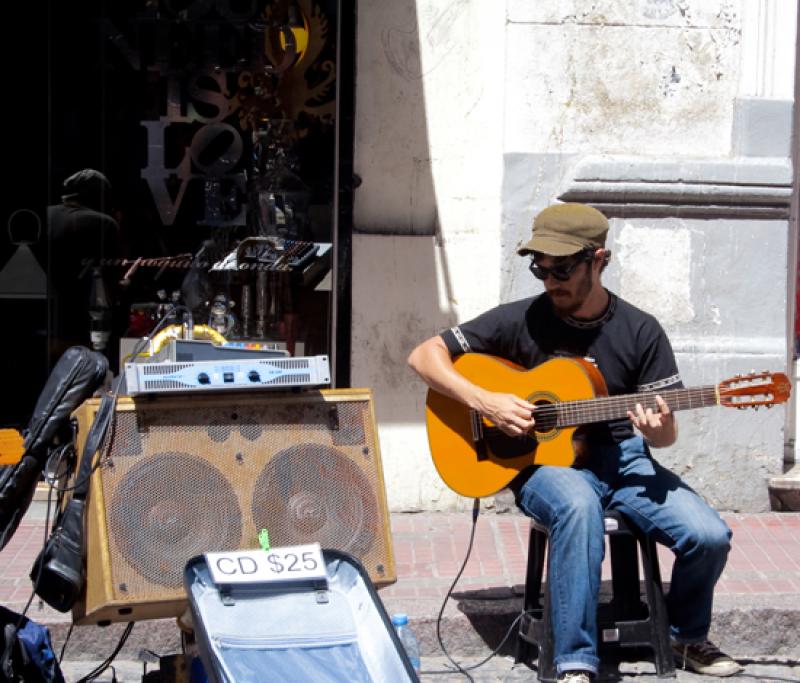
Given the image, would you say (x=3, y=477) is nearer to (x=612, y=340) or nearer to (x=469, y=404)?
(x=469, y=404)

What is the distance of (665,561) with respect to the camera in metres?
5.54

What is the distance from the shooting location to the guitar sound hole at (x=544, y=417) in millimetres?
4277

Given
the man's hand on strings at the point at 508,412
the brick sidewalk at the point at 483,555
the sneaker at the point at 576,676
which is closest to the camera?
the sneaker at the point at 576,676

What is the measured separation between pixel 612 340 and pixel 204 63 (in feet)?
9.90

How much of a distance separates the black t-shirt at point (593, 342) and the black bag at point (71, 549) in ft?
4.79

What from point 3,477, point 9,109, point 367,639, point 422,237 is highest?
point 9,109

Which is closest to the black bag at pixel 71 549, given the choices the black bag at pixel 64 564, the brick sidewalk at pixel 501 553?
the black bag at pixel 64 564

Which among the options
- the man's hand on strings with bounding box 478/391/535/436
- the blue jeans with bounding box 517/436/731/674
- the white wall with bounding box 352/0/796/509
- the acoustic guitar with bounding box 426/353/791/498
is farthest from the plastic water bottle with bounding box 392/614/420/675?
the white wall with bounding box 352/0/796/509

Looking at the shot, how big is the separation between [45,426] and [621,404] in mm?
1815

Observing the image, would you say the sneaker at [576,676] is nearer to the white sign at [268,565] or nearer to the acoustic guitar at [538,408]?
the acoustic guitar at [538,408]

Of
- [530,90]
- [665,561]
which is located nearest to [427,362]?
[665,561]

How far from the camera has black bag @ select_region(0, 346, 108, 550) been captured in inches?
133

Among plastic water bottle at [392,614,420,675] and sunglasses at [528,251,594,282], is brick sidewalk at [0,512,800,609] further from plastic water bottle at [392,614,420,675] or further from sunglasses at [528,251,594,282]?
sunglasses at [528,251,594,282]

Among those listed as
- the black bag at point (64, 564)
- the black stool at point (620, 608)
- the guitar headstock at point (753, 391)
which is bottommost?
the black stool at point (620, 608)
